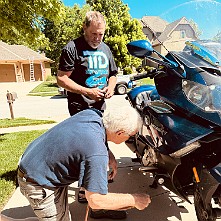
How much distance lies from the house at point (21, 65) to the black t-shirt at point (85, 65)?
103ft

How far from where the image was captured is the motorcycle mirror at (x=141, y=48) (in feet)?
7.04

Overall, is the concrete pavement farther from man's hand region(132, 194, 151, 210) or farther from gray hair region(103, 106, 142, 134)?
man's hand region(132, 194, 151, 210)

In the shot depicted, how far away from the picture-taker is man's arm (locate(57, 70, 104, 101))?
2.81 meters

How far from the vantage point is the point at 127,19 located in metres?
23.3

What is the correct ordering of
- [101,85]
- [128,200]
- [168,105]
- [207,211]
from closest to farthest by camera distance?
[128,200] → [207,211] → [168,105] → [101,85]

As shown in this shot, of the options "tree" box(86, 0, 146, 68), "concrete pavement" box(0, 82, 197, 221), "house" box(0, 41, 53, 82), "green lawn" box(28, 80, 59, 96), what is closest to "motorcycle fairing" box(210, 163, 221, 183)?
"concrete pavement" box(0, 82, 197, 221)

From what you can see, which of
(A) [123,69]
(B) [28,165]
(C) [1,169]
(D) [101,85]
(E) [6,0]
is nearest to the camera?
(B) [28,165]

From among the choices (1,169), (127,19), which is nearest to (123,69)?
(127,19)

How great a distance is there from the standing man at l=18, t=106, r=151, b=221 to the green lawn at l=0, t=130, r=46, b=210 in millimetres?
1408

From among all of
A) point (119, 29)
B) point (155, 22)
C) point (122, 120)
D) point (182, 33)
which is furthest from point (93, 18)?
point (155, 22)

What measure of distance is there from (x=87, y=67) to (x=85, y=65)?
0.10ft

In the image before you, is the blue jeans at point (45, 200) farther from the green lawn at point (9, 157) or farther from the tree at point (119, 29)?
the tree at point (119, 29)

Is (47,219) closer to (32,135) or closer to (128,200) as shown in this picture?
(128,200)

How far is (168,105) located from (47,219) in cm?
129
